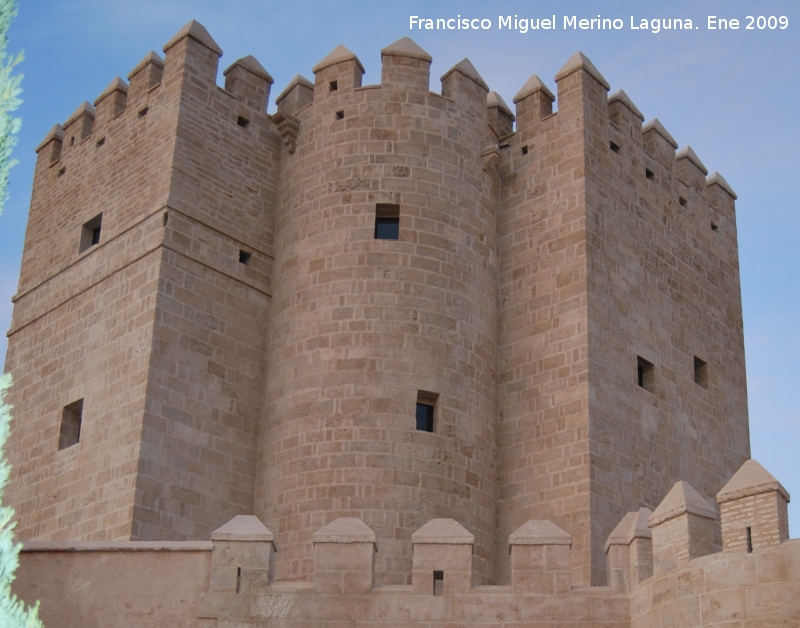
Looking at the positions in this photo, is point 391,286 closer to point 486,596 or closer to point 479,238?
point 479,238

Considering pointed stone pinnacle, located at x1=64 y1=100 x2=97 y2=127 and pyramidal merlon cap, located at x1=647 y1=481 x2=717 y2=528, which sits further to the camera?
pointed stone pinnacle, located at x1=64 y1=100 x2=97 y2=127

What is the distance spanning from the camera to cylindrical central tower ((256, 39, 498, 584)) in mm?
16797

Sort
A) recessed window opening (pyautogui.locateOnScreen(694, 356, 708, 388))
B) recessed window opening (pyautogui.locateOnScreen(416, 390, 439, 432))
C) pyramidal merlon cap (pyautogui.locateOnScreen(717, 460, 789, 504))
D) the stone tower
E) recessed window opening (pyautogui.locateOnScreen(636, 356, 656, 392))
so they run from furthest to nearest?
recessed window opening (pyautogui.locateOnScreen(694, 356, 708, 388)) → recessed window opening (pyautogui.locateOnScreen(636, 356, 656, 392)) → recessed window opening (pyautogui.locateOnScreen(416, 390, 439, 432)) → the stone tower → pyramidal merlon cap (pyautogui.locateOnScreen(717, 460, 789, 504))

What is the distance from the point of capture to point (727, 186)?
2248cm

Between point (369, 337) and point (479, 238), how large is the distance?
2595 millimetres

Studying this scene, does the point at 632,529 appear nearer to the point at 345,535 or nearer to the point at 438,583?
the point at 438,583

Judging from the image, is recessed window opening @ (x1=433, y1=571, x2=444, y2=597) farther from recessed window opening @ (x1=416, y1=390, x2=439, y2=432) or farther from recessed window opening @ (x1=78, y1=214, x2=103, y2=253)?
recessed window opening @ (x1=78, y1=214, x2=103, y2=253)

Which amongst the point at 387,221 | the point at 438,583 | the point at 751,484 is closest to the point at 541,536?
the point at 438,583

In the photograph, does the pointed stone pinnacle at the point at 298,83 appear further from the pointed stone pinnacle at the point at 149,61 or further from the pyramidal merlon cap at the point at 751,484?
the pyramidal merlon cap at the point at 751,484

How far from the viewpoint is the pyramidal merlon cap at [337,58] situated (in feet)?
64.0

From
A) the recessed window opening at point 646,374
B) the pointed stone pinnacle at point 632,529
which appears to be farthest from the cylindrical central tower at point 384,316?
the pointed stone pinnacle at point 632,529

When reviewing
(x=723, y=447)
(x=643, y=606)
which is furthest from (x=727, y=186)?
(x=643, y=606)

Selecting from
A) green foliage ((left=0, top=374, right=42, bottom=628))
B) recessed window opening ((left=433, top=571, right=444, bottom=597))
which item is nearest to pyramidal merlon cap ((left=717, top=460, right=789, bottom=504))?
recessed window opening ((left=433, top=571, right=444, bottom=597))

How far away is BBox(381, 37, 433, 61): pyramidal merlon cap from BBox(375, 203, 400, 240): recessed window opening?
8.18 feet
